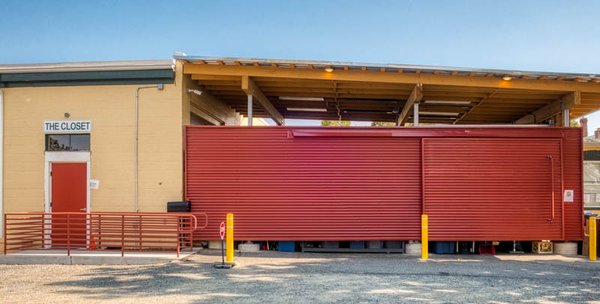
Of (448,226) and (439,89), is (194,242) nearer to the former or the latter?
(448,226)

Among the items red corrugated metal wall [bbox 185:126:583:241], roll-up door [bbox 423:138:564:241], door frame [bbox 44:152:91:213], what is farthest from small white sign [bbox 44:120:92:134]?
roll-up door [bbox 423:138:564:241]

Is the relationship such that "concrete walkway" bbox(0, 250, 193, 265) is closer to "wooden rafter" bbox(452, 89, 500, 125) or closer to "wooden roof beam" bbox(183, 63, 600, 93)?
"wooden roof beam" bbox(183, 63, 600, 93)

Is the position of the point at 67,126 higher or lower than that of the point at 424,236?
higher

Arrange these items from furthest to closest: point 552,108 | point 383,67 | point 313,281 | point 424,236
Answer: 1. point 552,108
2. point 383,67
3. point 424,236
4. point 313,281

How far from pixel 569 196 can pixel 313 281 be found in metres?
7.72

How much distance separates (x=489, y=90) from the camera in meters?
13.8

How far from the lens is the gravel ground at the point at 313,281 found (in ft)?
25.3

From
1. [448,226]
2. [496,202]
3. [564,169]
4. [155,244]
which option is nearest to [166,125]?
[155,244]

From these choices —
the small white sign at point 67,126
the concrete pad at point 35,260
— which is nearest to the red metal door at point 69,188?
the small white sign at point 67,126

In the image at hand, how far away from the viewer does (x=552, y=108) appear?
14758mm

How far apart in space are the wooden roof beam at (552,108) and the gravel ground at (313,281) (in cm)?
445

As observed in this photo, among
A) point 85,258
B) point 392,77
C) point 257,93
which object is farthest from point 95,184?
point 392,77

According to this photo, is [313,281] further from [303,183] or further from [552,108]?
[552,108]

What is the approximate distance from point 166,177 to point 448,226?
735 centimetres
